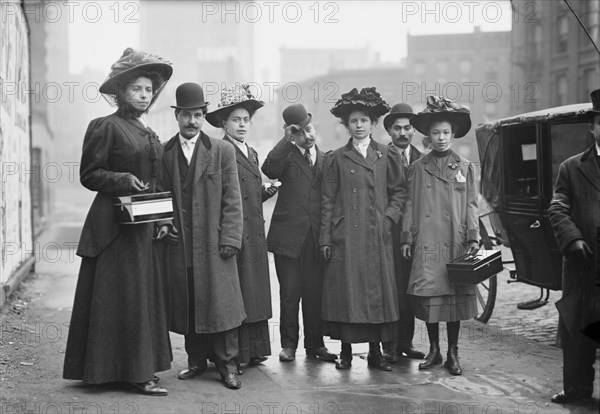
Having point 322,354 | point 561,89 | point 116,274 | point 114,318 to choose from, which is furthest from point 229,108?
point 561,89

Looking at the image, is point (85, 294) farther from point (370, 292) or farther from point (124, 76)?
point (370, 292)

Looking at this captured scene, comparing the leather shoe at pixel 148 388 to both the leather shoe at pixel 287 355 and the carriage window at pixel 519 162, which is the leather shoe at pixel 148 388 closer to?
the leather shoe at pixel 287 355

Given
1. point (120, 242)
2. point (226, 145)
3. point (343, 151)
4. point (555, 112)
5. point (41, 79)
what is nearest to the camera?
point (120, 242)

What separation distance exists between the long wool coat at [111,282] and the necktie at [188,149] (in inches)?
21.7

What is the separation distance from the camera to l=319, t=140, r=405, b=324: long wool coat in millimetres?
6656

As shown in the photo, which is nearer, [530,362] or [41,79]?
[530,362]

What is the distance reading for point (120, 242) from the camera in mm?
5695

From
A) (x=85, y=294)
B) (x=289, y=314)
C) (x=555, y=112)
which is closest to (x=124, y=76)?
(x=85, y=294)

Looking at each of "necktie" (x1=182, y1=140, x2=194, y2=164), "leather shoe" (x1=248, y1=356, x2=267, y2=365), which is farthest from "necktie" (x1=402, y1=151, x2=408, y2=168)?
"leather shoe" (x1=248, y1=356, x2=267, y2=365)

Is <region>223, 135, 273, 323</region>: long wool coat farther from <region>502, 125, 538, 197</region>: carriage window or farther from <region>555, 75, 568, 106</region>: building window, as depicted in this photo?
<region>555, 75, 568, 106</region>: building window

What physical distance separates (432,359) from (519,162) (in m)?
2.86

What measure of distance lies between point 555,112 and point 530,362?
7.96ft

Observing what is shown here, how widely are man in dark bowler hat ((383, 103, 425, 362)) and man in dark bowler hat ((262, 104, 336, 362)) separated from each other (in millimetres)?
586

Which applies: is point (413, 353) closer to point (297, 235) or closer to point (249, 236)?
point (297, 235)
